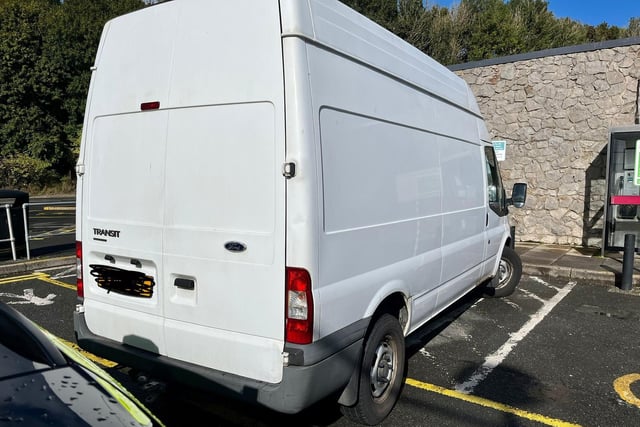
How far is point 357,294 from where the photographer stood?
2762 mm

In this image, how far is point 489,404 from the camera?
11.1 feet

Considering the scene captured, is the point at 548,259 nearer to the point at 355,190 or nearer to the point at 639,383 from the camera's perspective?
the point at 639,383

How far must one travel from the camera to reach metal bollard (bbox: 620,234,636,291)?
6695mm

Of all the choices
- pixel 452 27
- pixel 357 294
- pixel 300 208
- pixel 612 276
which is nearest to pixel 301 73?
pixel 300 208

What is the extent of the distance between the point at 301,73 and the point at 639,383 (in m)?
3.70

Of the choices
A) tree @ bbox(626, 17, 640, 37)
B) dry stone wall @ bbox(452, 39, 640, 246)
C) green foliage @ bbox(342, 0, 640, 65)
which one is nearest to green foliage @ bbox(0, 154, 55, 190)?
green foliage @ bbox(342, 0, 640, 65)

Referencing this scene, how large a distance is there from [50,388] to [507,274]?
5.85 metres

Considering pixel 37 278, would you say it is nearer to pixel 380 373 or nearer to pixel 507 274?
pixel 380 373

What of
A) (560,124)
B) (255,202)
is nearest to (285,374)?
(255,202)

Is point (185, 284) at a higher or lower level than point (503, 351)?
higher

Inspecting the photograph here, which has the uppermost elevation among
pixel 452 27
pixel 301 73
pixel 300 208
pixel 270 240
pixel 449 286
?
pixel 452 27

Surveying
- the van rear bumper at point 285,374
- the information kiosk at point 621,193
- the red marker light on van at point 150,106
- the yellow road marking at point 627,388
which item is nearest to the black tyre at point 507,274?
the yellow road marking at point 627,388

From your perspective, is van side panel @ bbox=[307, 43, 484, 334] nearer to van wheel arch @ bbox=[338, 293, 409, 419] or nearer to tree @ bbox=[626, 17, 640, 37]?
van wheel arch @ bbox=[338, 293, 409, 419]

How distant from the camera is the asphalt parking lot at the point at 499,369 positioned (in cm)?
323
